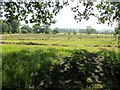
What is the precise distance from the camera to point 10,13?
1376 cm

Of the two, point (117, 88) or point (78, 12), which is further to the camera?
point (78, 12)

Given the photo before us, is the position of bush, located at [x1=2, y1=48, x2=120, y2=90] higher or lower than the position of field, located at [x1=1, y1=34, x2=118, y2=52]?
higher

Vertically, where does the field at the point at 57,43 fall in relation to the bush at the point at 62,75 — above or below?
below

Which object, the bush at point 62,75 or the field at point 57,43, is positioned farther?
the field at point 57,43

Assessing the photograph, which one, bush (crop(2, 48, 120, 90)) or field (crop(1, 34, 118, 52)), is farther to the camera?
field (crop(1, 34, 118, 52))

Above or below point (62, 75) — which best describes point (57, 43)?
below

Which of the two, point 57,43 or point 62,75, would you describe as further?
point 57,43

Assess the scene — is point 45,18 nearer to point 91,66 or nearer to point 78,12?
point 78,12

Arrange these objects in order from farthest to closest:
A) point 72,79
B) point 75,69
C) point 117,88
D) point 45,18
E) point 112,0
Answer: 1. point 112,0
2. point 45,18
3. point 75,69
4. point 72,79
5. point 117,88

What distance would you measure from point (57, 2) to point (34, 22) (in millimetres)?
2133

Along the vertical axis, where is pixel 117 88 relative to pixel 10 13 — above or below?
below

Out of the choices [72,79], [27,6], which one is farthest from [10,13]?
[72,79]

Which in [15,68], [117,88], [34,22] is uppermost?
[34,22]

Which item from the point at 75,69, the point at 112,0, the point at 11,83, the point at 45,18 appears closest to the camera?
the point at 11,83
